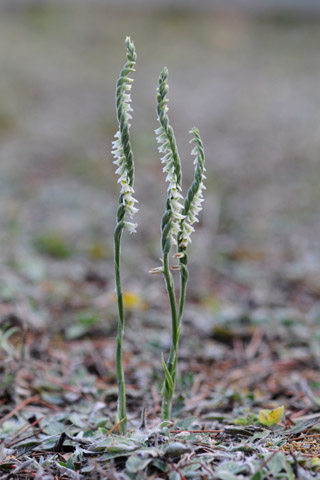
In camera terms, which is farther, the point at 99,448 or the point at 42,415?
the point at 42,415

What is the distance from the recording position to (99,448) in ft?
5.37

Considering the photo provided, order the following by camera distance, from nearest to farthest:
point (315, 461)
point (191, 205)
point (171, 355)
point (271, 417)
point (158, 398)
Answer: point (315, 461), point (191, 205), point (171, 355), point (271, 417), point (158, 398)

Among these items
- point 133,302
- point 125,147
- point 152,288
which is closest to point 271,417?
point 125,147

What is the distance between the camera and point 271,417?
1968mm

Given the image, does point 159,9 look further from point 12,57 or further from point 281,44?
point 12,57

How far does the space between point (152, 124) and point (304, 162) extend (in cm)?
328

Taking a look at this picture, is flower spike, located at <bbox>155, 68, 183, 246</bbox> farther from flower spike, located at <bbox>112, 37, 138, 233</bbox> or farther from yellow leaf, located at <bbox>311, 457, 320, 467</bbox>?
yellow leaf, located at <bbox>311, 457, 320, 467</bbox>

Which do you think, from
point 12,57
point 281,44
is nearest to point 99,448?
point 12,57

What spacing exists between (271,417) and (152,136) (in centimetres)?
763

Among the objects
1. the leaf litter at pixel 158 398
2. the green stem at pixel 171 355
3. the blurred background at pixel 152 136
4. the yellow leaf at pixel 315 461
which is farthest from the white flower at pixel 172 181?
the blurred background at pixel 152 136

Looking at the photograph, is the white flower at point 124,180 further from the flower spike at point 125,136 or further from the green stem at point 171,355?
the green stem at point 171,355

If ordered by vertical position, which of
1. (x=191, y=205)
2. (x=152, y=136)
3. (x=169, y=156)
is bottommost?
(x=191, y=205)

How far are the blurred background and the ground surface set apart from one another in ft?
0.11

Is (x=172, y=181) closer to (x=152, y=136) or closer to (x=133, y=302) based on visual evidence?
(x=133, y=302)
